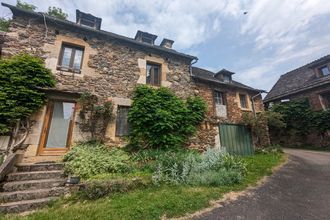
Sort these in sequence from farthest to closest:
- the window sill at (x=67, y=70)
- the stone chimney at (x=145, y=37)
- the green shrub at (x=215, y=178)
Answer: the stone chimney at (x=145, y=37) < the window sill at (x=67, y=70) < the green shrub at (x=215, y=178)

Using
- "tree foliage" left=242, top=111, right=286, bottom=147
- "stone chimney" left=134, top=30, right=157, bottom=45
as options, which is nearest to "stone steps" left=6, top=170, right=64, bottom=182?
"stone chimney" left=134, top=30, right=157, bottom=45

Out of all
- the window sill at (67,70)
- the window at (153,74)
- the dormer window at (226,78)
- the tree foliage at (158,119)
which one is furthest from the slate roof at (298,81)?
the window sill at (67,70)

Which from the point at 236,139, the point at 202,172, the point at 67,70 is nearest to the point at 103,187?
the point at 202,172

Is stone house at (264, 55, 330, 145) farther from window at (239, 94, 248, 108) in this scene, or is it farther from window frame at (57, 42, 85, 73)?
window frame at (57, 42, 85, 73)

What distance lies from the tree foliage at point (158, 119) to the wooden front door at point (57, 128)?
94.1 inches

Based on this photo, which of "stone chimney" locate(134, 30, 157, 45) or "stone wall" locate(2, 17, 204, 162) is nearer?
"stone wall" locate(2, 17, 204, 162)

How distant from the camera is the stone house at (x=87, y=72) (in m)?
6.12

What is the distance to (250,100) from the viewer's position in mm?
11328

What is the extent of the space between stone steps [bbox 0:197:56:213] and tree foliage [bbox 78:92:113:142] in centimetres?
294

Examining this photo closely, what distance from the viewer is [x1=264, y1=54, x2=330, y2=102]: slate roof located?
13.6 metres

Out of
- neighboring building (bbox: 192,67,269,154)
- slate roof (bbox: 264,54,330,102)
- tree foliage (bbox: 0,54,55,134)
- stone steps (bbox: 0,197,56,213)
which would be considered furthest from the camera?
slate roof (bbox: 264,54,330,102)

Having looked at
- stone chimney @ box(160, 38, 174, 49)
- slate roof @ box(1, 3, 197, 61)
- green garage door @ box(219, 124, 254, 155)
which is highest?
stone chimney @ box(160, 38, 174, 49)

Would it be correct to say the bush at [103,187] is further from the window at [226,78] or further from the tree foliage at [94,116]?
the window at [226,78]

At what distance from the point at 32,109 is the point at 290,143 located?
18.5 metres
